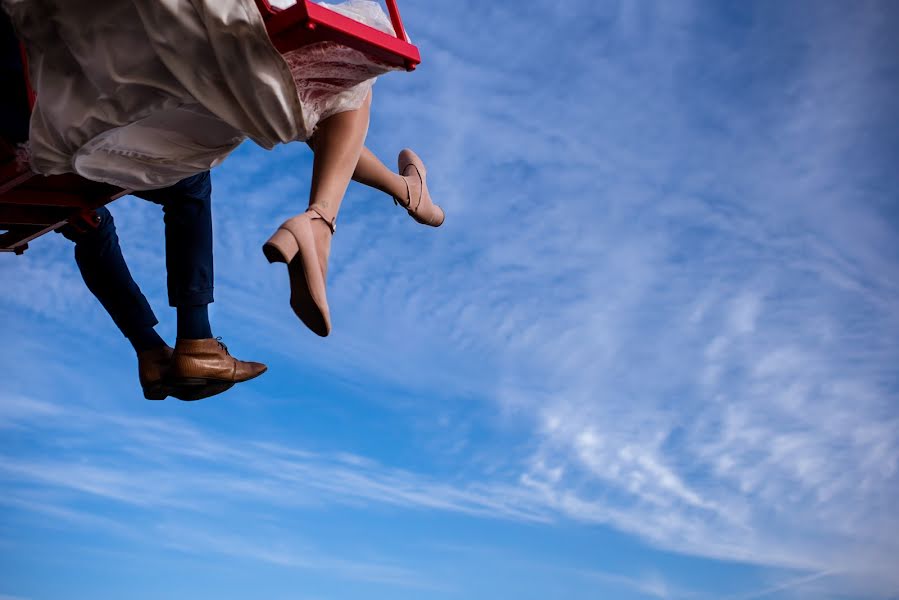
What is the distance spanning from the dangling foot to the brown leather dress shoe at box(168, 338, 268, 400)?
1100 mm

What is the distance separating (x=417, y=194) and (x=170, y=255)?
1.23 meters

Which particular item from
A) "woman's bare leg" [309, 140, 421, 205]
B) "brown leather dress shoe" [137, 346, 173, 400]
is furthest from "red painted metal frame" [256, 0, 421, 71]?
"brown leather dress shoe" [137, 346, 173, 400]

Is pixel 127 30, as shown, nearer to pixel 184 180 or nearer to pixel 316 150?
pixel 316 150

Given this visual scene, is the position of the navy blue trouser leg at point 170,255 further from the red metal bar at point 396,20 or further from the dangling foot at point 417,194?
the red metal bar at point 396,20

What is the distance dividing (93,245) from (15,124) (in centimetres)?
96

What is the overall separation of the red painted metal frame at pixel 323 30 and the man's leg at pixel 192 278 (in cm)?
137

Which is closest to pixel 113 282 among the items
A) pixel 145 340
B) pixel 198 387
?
pixel 145 340

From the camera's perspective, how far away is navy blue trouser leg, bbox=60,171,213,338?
13.0ft

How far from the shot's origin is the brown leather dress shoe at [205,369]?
4.00 m

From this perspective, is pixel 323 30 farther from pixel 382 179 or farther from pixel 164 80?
pixel 382 179

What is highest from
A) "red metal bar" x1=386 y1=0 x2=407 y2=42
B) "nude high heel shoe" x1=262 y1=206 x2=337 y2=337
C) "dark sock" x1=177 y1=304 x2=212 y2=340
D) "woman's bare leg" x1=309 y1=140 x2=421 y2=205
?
"woman's bare leg" x1=309 y1=140 x2=421 y2=205

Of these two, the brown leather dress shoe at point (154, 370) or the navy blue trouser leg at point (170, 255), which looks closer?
the navy blue trouser leg at point (170, 255)

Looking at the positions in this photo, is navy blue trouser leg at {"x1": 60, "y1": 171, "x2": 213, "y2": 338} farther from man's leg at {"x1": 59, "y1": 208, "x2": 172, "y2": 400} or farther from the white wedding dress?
the white wedding dress

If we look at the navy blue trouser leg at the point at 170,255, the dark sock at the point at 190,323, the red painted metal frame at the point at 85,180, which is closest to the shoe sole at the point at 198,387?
the dark sock at the point at 190,323
